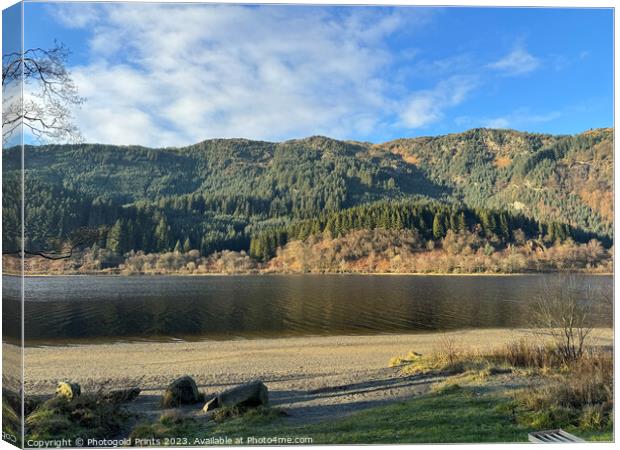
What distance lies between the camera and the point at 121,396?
8.01 metres

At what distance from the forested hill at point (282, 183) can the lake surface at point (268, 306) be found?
449cm

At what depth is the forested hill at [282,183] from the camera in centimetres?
3084

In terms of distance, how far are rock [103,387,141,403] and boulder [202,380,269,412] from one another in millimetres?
1620

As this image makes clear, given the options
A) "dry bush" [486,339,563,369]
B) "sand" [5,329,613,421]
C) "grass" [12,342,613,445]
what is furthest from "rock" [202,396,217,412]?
"dry bush" [486,339,563,369]

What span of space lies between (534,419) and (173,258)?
35680mm

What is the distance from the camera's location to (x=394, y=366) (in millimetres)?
11383

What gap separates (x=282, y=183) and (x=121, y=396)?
4961cm

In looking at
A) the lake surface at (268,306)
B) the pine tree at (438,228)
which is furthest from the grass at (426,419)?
the pine tree at (438,228)

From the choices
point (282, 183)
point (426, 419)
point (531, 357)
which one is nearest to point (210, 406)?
point (426, 419)

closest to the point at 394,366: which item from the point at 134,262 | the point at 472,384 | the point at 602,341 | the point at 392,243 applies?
the point at 472,384

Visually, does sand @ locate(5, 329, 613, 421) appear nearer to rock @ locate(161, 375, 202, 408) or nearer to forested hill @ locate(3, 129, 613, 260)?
rock @ locate(161, 375, 202, 408)

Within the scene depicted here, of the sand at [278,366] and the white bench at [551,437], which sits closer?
the white bench at [551,437]

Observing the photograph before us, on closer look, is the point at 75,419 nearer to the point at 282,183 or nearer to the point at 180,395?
the point at 180,395

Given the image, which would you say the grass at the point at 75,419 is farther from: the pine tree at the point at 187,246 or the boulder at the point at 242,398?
the pine tree at the point at 187,246
